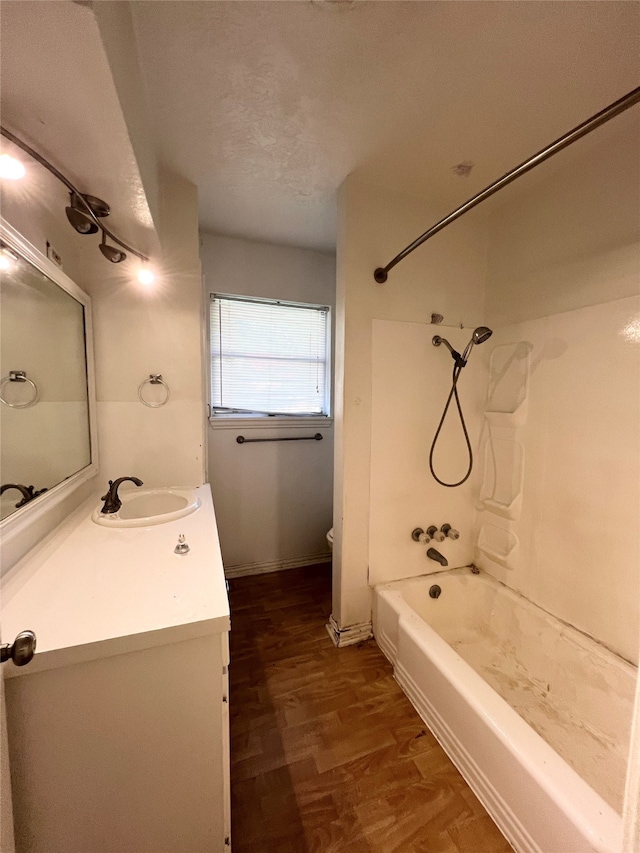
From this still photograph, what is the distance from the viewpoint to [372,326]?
170cm

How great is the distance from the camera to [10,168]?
843mm

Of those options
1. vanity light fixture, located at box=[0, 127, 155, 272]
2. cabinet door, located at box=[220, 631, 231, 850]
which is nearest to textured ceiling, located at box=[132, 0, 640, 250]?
vanity light fixture, located at box=[0, 127, 155, 272]

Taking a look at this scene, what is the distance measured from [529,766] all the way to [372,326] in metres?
1.73

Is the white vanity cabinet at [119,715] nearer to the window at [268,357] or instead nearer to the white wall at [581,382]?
the white wall at [581,382]

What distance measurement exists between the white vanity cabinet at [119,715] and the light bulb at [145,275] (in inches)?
53.6

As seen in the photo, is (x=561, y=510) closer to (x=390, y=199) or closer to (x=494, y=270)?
(x=494, y=270)

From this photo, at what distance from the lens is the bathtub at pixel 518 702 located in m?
0.88

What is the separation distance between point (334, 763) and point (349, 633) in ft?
2.01

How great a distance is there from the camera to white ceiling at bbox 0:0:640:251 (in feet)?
2.38

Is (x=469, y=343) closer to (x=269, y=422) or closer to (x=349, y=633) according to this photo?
(x=269, y=422)

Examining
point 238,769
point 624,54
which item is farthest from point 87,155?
point 238,769

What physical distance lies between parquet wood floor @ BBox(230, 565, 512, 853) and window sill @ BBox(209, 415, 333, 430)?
4.38ft

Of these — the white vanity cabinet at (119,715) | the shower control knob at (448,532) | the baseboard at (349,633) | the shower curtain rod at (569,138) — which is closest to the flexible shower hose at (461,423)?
the shower control knob at (448,532)

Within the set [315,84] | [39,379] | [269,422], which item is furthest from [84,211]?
[269,422]
